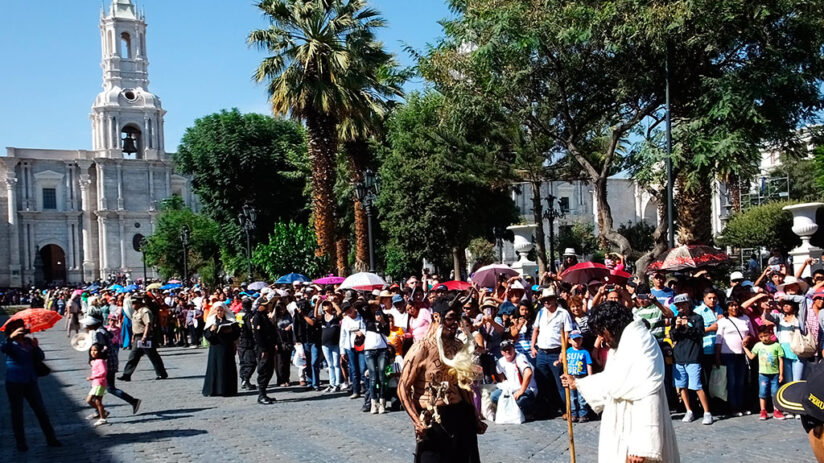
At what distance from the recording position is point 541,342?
440 inches

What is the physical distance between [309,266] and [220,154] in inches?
708

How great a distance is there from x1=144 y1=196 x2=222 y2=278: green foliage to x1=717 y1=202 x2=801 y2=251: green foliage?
31.5 meters

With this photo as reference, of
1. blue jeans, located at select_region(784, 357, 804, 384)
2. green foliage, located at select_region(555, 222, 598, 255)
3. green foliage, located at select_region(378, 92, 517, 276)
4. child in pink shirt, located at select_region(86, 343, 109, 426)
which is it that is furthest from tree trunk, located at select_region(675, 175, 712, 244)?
green foliage, located at select_region(555, 222, 598, 255)

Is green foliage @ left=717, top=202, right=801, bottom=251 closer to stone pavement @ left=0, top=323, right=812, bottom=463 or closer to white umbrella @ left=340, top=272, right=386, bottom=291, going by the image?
white umbrella @ left=340, top=272, right=386, bottom=291

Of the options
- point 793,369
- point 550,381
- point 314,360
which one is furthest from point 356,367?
point 793,369

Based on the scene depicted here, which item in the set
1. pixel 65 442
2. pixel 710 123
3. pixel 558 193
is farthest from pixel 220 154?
pixel 558 193

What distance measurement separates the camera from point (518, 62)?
1936 centimetres

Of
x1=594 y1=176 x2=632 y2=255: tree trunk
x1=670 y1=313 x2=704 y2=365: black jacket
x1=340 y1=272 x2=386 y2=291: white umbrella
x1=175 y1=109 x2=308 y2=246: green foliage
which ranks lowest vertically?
x1=670 y1=313 x2=704 y2=365: black jacket

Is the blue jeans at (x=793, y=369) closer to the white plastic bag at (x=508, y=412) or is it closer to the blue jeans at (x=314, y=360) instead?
the white plastic bag at (x=508, y=412)

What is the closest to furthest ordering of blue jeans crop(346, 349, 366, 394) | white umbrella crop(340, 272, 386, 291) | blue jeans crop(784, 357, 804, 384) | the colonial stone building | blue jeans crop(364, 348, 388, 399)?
blue jeans crop(784, 357, 804, 384), blue jeans crop(364, 348, 388, 399), blue jeans crop(346, 349, 366, 394), white umbrella crop(340, 272, 386, 291), the colonial stone building

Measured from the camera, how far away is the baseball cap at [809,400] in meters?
3.31

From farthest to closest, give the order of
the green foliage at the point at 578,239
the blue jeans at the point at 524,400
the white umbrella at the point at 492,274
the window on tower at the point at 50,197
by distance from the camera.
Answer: the window on tower at the point at 50,197 < the green foliage at the point at 578,239 < the white umbrella at the point at 492,274 < the blue jeans at the point at 524,400

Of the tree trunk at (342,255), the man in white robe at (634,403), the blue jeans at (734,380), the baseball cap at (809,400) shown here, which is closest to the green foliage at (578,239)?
the tree trunk at (342,255)

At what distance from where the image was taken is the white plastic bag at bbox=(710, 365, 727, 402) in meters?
10.6
